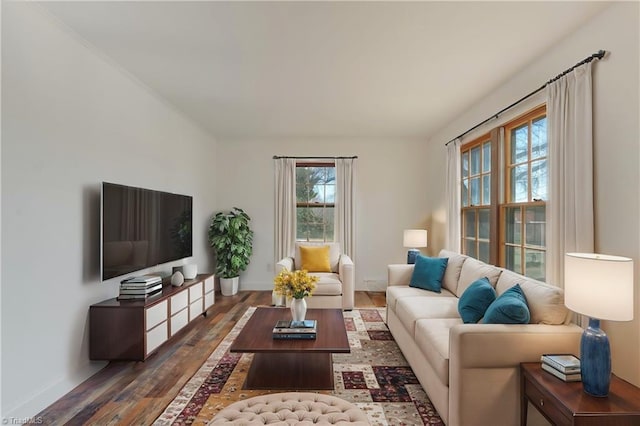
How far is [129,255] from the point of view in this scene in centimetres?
296

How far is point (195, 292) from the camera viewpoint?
148 inches

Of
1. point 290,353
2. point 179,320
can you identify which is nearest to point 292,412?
point 290,353

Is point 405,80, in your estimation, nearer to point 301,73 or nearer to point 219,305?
point 301,73

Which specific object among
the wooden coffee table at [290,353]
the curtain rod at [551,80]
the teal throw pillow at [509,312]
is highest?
the curtain rod at [551,80]

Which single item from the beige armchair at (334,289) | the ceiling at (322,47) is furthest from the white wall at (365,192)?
the ceiling at (322,47)

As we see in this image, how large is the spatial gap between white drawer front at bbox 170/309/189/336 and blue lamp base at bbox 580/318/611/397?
321 centimetres

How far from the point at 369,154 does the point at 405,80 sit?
8.06 feet

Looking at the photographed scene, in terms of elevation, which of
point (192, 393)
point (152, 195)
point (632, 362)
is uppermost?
point (152, 195)

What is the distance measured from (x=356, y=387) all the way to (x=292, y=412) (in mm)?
1016

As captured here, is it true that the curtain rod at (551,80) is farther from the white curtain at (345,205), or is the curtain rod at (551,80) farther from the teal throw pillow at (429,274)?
the white curtain at (345,205)

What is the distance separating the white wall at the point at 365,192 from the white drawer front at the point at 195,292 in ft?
5.86

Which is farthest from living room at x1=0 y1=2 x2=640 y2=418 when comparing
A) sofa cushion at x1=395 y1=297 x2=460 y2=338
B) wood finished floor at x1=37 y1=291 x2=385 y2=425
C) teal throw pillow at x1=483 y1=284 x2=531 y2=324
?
sofa cushion at x1=395 y1=297 x2=460 y2=338

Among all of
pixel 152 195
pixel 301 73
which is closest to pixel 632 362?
pixel 301 73

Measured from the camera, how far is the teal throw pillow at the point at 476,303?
240cm
